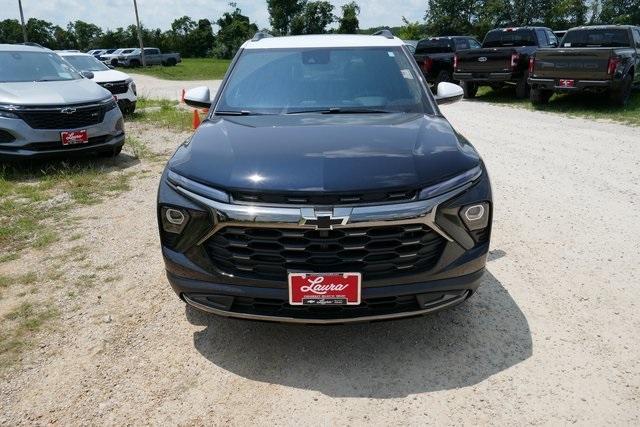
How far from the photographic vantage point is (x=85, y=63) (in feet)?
42.2

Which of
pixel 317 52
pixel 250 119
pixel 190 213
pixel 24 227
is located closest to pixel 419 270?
pixel 190 213

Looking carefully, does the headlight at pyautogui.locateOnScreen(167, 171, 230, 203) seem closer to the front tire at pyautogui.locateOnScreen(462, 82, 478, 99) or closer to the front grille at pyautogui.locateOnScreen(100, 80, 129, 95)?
the front grille at pyautogui.locateOnScreen(100, 80, 129, 95)

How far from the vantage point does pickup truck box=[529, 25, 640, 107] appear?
11.1 m

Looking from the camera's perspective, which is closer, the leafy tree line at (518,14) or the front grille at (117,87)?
the front grille at (117,87)

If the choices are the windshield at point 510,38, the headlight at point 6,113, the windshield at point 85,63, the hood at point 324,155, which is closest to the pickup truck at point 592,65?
the windshield at point 510,38

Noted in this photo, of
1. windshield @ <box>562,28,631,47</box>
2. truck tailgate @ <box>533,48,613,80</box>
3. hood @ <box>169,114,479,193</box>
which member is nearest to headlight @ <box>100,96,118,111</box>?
hood @ <box>169,114,479,193</box>

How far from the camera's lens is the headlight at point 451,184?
8.57ft

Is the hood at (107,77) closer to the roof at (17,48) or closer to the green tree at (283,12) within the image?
the roof at (17,48)

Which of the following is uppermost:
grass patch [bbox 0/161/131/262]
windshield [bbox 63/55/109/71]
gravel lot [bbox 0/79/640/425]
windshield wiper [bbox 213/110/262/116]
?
windshield [bbox 63/55/109/71]

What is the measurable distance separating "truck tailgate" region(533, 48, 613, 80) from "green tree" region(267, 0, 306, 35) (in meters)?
47.8

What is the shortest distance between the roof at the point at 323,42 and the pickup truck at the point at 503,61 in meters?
10.3

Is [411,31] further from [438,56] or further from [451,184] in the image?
[451,184]

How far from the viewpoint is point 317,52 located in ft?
13.5

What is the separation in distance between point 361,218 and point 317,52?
208cm
